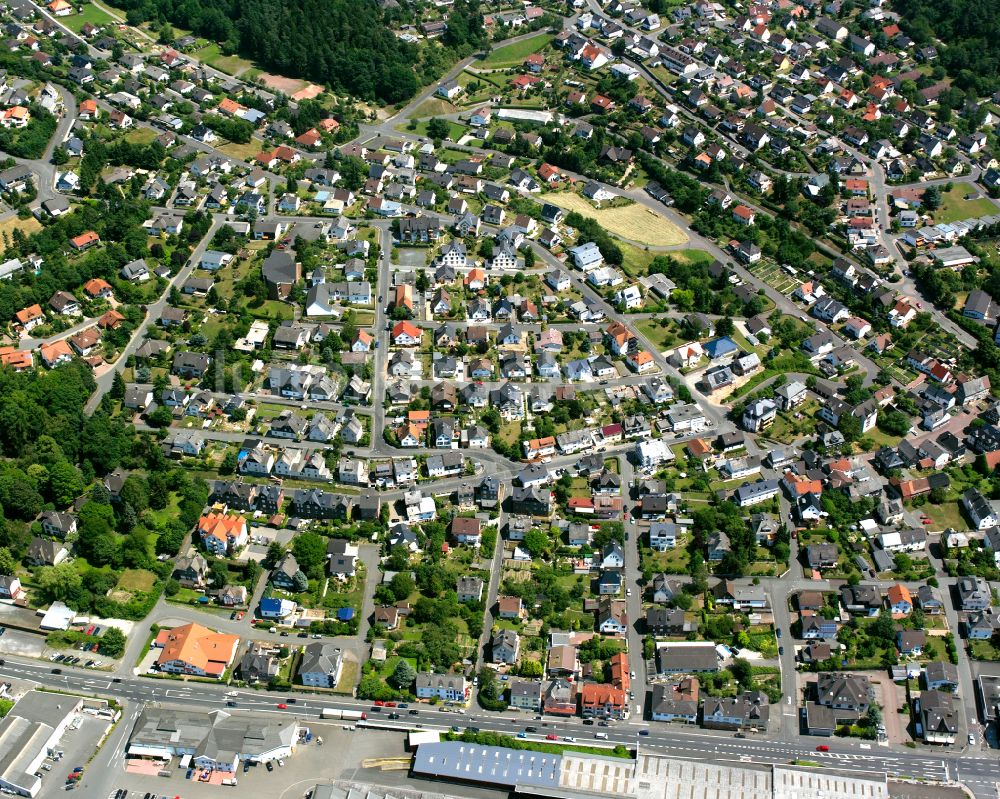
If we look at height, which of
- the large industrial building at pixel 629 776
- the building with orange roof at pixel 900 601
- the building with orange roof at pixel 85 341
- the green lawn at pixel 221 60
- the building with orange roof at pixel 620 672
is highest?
the green lawn at pixel 221 60

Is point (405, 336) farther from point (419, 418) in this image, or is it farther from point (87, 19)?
point (87, 19)

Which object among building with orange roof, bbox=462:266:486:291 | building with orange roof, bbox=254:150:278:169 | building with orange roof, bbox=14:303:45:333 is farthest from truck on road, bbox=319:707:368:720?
building with orange roof, bbox=254:150:278:169

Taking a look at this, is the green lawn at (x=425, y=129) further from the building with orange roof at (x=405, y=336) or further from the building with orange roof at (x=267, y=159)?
the building with orange roof at (x=405, y=336)

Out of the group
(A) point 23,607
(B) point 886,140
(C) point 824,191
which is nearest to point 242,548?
(A) point 23,607

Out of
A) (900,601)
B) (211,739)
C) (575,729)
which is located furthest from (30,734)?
(900,601)

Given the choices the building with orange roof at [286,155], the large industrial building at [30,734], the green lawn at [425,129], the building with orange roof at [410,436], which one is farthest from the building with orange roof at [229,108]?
the large industrial building at [30,734]
